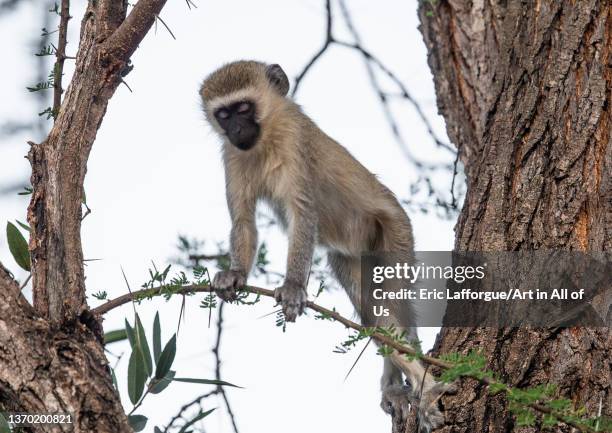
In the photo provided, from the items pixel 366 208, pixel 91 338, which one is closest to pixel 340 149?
pixel 366 208

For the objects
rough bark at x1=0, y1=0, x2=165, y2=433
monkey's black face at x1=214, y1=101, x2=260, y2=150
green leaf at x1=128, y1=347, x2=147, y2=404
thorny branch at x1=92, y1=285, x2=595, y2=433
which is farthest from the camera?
monkey's black face at x1=214, y1=101, x2=260, y2=150

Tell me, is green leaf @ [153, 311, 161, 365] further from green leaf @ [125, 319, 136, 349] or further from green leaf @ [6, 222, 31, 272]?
green leaf @ [6, 222, 31, 272]

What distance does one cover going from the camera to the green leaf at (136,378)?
10.7ft

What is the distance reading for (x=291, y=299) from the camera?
4.27m

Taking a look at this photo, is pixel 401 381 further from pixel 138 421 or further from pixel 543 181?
pixel 138 421

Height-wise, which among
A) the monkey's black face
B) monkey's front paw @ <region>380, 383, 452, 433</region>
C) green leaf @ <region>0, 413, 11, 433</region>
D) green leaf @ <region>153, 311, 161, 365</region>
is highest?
the monkey's black face

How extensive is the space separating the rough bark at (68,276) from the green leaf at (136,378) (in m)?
0.31

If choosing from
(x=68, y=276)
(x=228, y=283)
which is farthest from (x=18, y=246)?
(x=228, y=283)

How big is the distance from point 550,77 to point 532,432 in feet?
5.28

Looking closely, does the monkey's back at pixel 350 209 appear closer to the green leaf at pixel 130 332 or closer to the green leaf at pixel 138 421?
the green leaf at pixel 130 332

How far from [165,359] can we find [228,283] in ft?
3.54

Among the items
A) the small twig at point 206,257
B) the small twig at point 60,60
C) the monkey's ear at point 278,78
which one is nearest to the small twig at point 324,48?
the monkey's ear at point 278,78

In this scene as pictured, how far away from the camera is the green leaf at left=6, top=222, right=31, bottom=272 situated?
3291 mm

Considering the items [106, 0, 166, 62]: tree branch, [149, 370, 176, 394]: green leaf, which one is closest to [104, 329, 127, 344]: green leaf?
[149, 370, 176, 394]: green leaf
